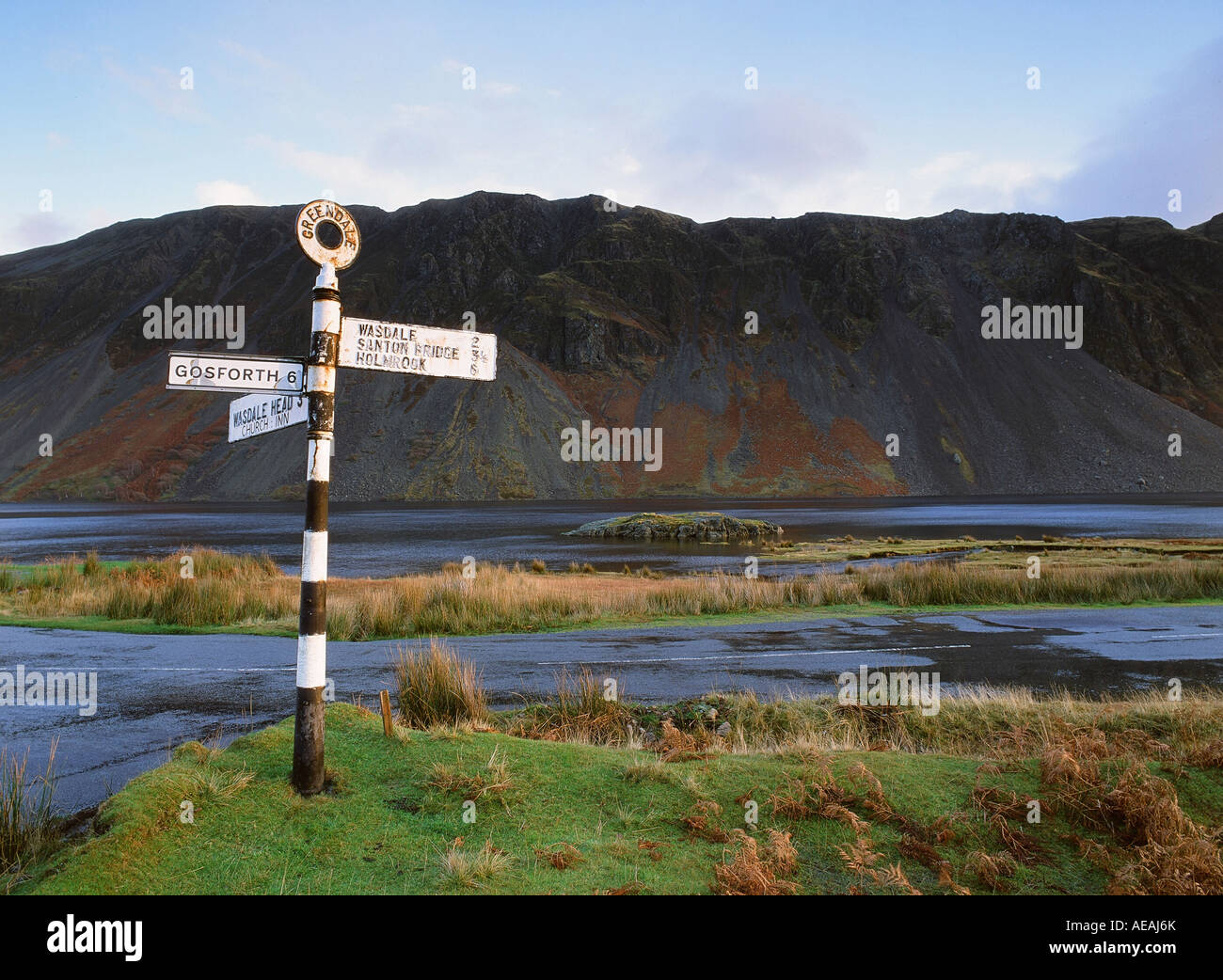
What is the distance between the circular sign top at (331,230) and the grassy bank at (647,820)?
12.2 ft

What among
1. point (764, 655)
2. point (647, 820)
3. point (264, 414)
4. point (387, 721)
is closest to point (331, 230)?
point (264, 414)

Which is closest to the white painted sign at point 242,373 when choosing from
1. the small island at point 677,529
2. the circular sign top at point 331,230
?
the circular sign top at point 331,230

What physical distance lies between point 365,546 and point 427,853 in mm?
42485

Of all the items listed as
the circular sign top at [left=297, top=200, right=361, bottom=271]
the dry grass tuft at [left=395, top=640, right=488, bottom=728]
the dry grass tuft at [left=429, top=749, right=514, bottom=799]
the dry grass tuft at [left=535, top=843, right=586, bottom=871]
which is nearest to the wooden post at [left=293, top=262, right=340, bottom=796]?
the circular sign top at [left=297, top=200, right=361, bottom=271]

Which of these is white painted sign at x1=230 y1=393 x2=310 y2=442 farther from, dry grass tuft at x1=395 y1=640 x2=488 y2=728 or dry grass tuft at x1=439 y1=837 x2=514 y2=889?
dry grass tuft at x1=395 y1=640 x2=488 y2=728

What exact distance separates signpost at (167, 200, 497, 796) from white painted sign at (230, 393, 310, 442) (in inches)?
0.5

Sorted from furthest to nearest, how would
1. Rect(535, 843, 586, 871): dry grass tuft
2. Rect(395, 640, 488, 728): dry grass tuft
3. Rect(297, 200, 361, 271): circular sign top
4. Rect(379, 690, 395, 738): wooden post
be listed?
1. Rect(395, 640, 488, 728): dry grass tuft
2. Rect(379, 690, 395, 738): wooden post
3. Rect(297, 200, 361, 271): circular sign top
4. Rect(535, 843, 586, 871): dry grass tuft

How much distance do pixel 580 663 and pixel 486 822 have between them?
7686mm

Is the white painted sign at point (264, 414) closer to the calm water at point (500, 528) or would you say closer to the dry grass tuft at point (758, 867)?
the dry grass tuft at point (758, 867)

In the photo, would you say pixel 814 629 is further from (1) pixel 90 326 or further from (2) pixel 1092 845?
(1) pixel 90 326

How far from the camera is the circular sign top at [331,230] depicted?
5379mm

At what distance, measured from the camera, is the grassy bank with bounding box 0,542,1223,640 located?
1728cm

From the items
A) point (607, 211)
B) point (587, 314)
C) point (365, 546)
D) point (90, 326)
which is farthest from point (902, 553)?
point (90, 326)

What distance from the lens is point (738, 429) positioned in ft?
399
